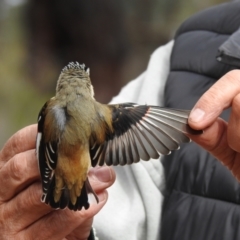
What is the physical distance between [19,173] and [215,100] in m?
0.52

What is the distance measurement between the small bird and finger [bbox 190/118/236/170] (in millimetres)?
30

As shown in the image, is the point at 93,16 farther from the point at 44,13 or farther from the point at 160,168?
the point at 160,168

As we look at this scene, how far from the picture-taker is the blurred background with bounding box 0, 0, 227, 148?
3.69m

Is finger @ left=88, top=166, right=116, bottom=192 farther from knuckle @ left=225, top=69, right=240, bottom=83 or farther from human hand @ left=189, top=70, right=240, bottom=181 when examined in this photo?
knuckle @ left=225, top=69, right=240, bottom=83

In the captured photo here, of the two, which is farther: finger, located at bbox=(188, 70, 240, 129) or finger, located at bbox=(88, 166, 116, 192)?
finger, located at bbox=(88, 166, 116, 192)

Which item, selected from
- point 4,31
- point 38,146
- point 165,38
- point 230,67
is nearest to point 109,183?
point 38,146

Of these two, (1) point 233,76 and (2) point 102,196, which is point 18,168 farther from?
(1) point 233,76

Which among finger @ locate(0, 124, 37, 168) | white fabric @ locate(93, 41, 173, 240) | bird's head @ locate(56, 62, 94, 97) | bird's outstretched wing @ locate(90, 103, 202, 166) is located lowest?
white fabric @ locate(93, 41, 173, 240)

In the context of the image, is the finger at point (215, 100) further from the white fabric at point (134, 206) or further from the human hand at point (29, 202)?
the white fabric at point (134, 206)

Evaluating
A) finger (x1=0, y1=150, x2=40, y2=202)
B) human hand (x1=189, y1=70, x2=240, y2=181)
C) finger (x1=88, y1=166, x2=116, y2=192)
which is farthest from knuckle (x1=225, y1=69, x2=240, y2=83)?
finger (x1=0, y1=150, x2=40, y2=202)

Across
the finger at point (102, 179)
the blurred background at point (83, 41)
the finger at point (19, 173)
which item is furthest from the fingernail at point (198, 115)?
the blurred background at point (83, 41)

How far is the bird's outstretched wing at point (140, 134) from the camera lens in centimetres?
133

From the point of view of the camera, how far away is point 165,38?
17.6ft

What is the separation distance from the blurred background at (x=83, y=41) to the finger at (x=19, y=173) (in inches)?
91.4
